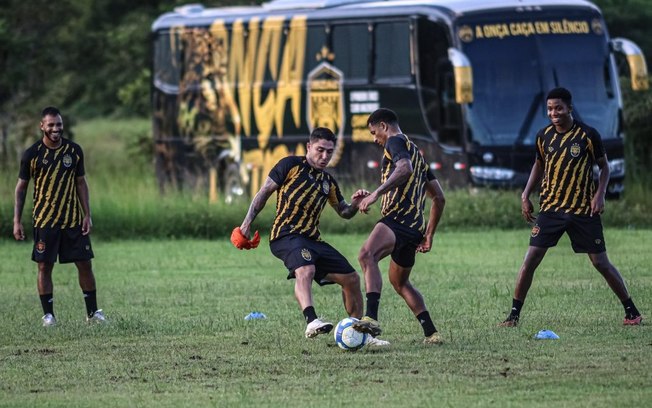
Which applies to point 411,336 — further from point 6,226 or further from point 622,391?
point 6,226

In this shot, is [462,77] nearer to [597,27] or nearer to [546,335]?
[597,27]

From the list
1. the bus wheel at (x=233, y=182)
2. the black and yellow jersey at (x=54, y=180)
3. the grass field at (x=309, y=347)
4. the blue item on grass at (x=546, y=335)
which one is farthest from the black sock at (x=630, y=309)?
the bus wheel at (x=233, y=182)

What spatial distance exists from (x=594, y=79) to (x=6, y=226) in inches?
380

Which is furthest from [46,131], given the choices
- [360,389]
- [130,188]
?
[130,188]

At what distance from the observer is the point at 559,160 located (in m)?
13.0

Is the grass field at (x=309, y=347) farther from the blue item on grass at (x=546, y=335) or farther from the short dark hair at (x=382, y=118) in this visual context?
the short dark hair at (x=382, y=118)

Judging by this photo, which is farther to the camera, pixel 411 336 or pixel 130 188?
pixel 130 188

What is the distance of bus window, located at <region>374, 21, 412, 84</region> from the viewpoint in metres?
28.7

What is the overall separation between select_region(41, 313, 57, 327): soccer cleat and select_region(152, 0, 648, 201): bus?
43.2 feet

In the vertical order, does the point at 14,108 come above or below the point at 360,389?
below

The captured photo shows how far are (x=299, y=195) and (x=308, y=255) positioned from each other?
434 mm

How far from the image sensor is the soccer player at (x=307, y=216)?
1208 centimetres

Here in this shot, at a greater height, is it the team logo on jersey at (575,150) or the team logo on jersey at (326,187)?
the team logo on jersey at (575,150)

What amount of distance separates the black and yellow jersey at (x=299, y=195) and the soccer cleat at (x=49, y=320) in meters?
2.66
